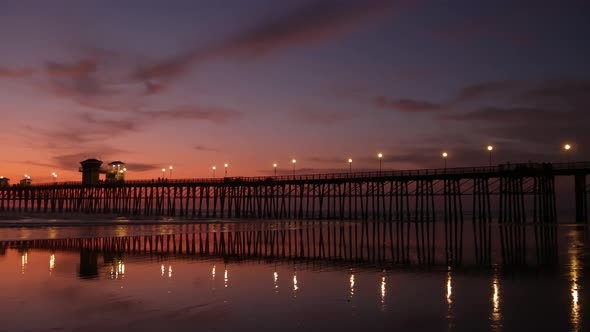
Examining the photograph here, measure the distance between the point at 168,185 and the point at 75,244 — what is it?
5215 cm

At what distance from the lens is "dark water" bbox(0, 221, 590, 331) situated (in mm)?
7969

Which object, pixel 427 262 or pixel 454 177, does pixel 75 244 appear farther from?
pixel 454 177

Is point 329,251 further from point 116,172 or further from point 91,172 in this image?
point 91,172

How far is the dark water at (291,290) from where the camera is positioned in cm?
797

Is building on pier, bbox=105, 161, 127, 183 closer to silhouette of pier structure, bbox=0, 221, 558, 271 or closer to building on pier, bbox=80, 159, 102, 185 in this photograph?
building on pier, bbox=80, 159, 102, 185

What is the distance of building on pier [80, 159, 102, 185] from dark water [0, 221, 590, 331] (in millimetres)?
70599

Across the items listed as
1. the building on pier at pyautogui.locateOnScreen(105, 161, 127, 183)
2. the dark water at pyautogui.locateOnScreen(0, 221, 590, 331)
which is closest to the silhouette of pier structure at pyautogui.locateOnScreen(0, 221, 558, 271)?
the dark water at pyautogui.locateOnScreen(0, 221, 590, 331)

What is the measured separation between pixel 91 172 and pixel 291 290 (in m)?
82.4

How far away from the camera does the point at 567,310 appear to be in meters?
8.71

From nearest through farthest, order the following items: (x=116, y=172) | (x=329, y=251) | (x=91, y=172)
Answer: (x=329, y=251)
(x=116, y=172)
(x=91, y=172)

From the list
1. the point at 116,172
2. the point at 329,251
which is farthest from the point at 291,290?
the point at 116,172

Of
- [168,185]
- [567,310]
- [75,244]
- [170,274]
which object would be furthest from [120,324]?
[168,185]

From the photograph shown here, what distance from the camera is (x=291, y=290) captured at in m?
10.9

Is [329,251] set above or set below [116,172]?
below
